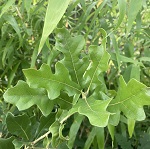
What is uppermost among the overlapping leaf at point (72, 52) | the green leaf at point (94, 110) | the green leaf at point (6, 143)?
the overlapping leaf at point (72, 52)

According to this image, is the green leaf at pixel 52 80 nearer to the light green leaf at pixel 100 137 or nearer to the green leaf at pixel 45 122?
the green leaf at pixel 45 122

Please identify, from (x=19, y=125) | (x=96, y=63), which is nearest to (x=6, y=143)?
(x=19, y=125)

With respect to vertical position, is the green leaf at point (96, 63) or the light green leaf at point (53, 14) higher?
the light green leaf at point (53, 14)

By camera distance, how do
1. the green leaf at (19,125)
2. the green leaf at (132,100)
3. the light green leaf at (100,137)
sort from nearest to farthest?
the green leaf at (132,100), the green leaf at (19,125), the light green leaf at (100,137)

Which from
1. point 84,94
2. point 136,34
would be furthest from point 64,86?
point 136,34

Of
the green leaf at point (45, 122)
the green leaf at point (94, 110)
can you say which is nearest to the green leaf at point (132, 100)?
the green leaf at point (94, 110)

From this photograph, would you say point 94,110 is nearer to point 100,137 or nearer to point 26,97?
point 26,97

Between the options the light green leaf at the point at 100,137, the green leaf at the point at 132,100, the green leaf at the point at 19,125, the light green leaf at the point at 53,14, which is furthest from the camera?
the light green leaf at the point at 100,137
